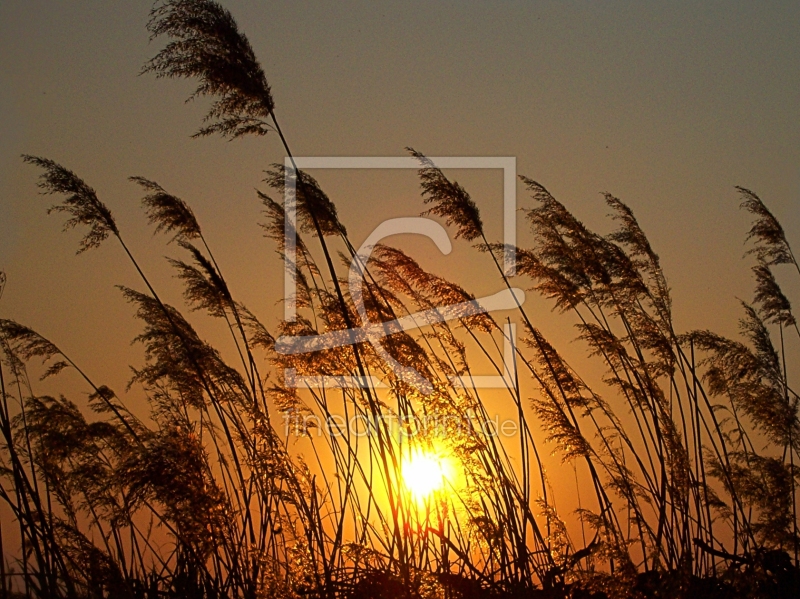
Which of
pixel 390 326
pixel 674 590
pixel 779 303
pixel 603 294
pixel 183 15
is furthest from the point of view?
pixel 779 303

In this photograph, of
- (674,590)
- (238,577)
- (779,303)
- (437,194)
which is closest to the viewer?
(674,590)

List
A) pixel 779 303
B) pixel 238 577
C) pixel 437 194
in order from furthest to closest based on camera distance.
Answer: pixel 779 303, pixel 437 194, pixel 238 577

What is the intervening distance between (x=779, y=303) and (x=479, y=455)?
294 centimetres

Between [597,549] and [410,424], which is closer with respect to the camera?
[597,549]

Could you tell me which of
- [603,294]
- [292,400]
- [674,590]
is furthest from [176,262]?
[674,590]

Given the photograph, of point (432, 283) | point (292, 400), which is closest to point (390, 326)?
point (432, 283)

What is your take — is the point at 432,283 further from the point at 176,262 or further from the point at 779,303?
the point at 779,303

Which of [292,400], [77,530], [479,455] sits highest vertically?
[292,400]

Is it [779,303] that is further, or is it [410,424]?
[779,303]

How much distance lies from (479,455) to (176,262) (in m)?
2.42

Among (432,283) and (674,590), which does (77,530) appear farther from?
(674,590)

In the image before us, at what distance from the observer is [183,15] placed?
14.2 ft

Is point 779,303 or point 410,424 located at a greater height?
point 779,303

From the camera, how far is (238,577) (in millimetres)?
4629
